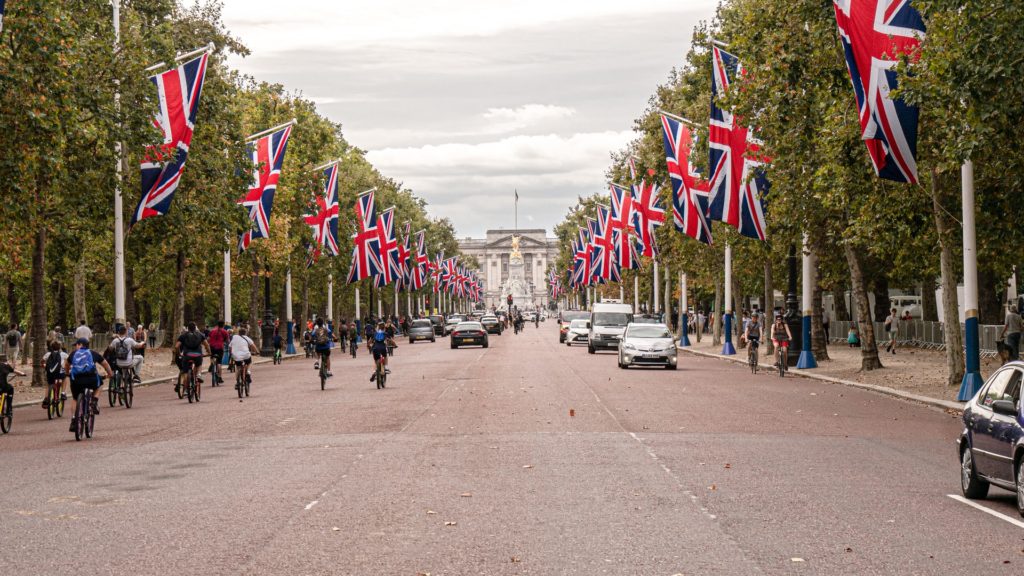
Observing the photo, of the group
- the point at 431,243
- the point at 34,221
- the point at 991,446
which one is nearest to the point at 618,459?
the point at 991,446

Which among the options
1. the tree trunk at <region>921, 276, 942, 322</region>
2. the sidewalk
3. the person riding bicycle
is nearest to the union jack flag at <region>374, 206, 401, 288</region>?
the sidewalk

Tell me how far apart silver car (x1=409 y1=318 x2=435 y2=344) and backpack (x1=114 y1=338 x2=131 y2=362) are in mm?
57207

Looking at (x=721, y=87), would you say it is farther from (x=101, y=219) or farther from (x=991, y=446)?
(x=991, y=446)

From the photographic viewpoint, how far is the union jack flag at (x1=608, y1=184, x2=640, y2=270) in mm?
65750

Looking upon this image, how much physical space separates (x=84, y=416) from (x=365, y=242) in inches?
1870

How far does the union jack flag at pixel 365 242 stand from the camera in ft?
216

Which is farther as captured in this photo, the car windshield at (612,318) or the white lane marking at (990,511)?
the car windshield at (612,318)

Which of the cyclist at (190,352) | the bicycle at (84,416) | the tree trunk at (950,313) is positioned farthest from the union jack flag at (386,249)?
the bicycle at (84,416)

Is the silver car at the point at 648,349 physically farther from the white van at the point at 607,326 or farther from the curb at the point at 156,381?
the curb at the point at 156,381

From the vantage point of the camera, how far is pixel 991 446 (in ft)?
38.7

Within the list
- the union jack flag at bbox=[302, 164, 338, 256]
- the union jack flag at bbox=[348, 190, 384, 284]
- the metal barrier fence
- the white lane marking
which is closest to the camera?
the white lane marking

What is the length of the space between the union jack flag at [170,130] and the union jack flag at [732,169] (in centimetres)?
1360

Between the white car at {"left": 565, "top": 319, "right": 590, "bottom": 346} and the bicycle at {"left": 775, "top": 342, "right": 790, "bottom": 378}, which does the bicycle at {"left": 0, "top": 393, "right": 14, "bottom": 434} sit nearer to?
the bicycle at {"left": 775, "top": 342, "right": 790, "bottom": 378}

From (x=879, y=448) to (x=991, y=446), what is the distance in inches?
203
